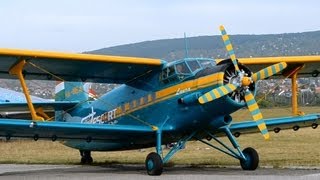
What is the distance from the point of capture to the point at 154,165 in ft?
44.6

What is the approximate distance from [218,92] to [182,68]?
166 cm

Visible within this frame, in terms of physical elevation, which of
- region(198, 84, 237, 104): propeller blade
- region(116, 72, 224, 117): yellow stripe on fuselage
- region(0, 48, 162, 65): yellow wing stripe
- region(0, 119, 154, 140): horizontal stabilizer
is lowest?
region(0, 119, 154, 140): horizontal stabilizer

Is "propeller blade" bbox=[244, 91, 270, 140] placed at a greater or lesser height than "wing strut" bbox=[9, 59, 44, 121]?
lesser

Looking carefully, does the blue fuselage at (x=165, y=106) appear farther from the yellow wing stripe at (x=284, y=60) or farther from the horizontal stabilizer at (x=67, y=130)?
the yellow wing stripe at (x=284, y=60)

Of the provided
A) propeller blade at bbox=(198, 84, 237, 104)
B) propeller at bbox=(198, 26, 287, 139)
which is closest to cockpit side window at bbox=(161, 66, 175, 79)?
propeller at bbox=(198, 26, 287, 139)

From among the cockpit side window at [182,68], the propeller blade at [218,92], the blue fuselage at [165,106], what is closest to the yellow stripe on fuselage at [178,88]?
the blue fuselage at [165,106]

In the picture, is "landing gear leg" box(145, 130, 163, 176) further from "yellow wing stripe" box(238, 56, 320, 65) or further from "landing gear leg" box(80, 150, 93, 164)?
"landing gear leg" box(80, 150, 93, 164)

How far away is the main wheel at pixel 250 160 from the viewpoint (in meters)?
14.7

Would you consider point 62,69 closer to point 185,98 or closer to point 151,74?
point 151,74

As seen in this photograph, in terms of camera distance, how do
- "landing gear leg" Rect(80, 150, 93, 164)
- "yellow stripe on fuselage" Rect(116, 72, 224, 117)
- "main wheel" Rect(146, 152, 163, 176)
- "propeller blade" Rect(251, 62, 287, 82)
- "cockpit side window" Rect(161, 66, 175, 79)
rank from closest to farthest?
"yellow stripe on fuselage" Rect(116, 72, 224, 117)
"main wheel" Rect(146, 152, 163, 176)
"propeller blade" Rect(251, 62, 287, 82)
"cockpit side window" Rect(161, 66, 175, 79)
"landing gear leg" Rect(80, 150, 93, 164)

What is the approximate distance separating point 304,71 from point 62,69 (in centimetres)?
700

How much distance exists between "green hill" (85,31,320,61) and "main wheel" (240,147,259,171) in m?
100

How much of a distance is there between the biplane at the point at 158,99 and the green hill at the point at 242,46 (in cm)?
9833

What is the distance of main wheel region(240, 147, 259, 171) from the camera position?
48.2ft
